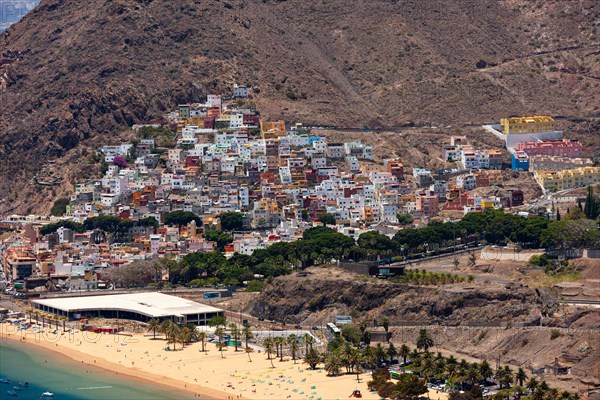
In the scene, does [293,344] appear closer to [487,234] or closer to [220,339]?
[220,339]

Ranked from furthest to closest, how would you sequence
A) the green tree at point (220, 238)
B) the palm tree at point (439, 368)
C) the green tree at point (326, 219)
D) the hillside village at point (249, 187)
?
the green tree at point (326, 219) → the hillside village at point (249, 187) → the green tree at point (220, 238) → the palm tree at point (439, 368)

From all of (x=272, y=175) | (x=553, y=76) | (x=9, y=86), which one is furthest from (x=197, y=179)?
(x=553, y=76)

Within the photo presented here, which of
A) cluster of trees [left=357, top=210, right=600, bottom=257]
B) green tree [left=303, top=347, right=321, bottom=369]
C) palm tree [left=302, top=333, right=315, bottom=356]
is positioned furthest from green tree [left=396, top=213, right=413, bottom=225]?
green tree [left=303, top=347, right=321, bottom=369]

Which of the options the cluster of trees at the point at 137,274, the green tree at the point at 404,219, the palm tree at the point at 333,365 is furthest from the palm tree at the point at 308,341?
the green tree at the point at 404,219

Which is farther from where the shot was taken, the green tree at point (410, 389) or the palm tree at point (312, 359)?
the palm tree at point (312, 359)

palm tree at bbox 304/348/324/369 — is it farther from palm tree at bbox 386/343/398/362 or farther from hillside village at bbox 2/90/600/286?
hillside village at bbox 2/90/600/286

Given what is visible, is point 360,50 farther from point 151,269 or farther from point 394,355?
point 394,355

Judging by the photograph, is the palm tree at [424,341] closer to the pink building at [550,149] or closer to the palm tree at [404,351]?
the palm tree at [404,351]
